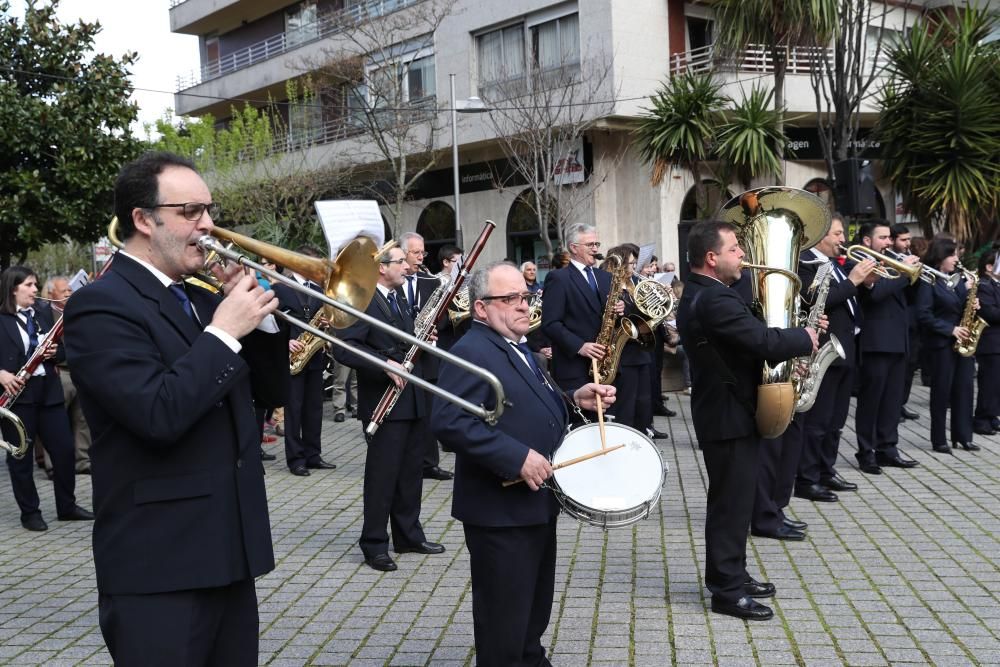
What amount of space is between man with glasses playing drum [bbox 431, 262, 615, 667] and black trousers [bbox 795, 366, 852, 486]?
14.2 ft

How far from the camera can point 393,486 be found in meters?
6.68

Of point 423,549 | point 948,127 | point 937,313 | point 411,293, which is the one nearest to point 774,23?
point 948,127

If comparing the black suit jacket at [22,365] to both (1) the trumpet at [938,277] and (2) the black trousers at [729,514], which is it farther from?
(1) the trumpet at [938,277]

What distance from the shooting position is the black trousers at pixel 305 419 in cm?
1018

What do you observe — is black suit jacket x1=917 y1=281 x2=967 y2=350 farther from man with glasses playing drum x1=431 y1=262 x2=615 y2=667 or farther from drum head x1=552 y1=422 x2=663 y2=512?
man with glasses playing drum x1=431 y1=262 x2=615 y2=667

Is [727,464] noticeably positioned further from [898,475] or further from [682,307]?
[898,475]

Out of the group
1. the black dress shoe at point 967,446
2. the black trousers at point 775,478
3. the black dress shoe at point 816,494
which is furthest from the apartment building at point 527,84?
the black trousers at point 775,478

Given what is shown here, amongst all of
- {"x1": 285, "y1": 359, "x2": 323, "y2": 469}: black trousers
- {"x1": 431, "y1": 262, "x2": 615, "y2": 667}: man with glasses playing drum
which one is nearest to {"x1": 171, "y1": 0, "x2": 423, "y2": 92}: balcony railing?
{"x1": 285, "y1": 359, "x2": 323, "y2": 469}: black trousers

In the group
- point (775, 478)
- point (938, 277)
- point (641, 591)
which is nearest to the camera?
point (641, 591)

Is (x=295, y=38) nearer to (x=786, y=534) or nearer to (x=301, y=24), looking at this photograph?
(x=301, y=24)

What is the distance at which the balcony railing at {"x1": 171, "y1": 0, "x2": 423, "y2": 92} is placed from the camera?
1142 inches

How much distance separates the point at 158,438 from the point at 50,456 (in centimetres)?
637

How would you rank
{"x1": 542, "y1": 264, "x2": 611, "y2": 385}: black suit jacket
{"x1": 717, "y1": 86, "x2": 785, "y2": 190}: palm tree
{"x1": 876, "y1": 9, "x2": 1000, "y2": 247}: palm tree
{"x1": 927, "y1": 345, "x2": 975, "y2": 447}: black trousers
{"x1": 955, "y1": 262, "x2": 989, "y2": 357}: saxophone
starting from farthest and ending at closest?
{"x1": 717, "y1": 86, "x2": 785, "y2": 190}: palm tree < {"x1": 876, "y1": 9, "x2": 1000, "y2": 247}: palm tree < {"x1": 955, "y1": 262, "x2": 989, "y2": 357}: saxophone < {"x1": 927, "y1": 345, "x2": 975, "y2": 447}: black trousers < {"x1": 542, "y1": 264, "x2": 611, "y2": 385}: black suit jacket

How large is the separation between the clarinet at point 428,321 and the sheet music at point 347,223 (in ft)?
8.70
